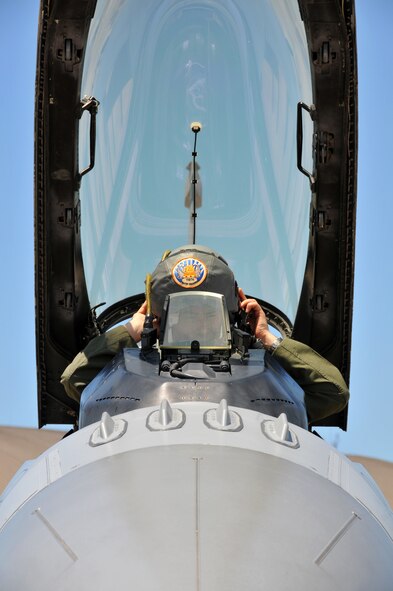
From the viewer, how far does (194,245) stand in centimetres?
556

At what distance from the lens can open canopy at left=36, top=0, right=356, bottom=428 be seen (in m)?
5.70

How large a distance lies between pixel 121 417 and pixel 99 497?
68 cm

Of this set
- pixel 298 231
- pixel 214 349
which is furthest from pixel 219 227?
pixel 214 349

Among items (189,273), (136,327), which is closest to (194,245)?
(189,273)

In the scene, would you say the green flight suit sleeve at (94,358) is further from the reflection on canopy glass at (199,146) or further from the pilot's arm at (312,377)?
the reflection on canopy glass at (199,146)

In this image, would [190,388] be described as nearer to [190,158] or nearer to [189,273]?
[189,273]

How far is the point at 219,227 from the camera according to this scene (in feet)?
22.3

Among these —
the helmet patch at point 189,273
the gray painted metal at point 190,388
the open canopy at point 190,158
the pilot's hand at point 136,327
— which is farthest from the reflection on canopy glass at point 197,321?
the open canopy at point 190,158

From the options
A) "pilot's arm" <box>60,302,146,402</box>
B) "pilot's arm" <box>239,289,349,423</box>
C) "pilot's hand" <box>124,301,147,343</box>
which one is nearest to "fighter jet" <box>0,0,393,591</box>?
"pilot's hand" <box>124,301,147,343</box>

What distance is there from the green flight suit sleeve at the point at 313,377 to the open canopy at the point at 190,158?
1.54m

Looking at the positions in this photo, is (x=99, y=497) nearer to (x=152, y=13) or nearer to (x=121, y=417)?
(x=121, y=417)

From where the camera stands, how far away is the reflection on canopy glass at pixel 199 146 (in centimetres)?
617

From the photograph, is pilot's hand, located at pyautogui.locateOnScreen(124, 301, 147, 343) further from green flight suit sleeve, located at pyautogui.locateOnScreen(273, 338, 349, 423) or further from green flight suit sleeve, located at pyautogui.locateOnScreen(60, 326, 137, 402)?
green flight suit sleeve, located at pyautogui.locateOnScreen(273, 338, 349, 423)

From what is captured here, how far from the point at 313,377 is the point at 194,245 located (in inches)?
52.1
